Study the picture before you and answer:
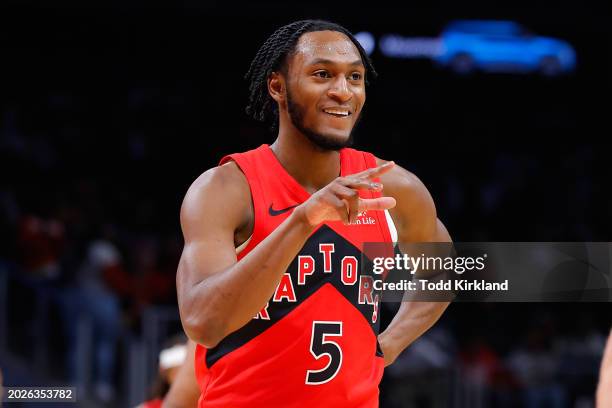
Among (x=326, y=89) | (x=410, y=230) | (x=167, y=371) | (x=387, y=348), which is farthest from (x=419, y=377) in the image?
(x=326, y=89)

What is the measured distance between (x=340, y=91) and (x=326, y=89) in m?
0.05

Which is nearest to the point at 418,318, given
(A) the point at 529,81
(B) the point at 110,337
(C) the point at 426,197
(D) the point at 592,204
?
(C) the point at 426,197

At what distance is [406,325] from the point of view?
373cm

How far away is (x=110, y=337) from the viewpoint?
8.59 meters

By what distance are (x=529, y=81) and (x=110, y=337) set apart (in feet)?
27.2

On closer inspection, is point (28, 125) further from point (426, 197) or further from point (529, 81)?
point (426, 197)

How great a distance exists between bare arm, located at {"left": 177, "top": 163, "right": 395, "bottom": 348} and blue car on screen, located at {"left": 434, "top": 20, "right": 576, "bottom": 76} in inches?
381

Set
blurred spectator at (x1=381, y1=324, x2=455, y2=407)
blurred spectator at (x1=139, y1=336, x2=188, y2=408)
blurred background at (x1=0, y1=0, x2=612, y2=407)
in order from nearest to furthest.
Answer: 1. blurred spectator at (x1=139, y1=336, x2=188, y2=408)
2. blurred spectator at (x1=381, y1=324, x2=455, y2=407)
3. blurred background at (x1=0, y1=0, x2=612, y2=407)

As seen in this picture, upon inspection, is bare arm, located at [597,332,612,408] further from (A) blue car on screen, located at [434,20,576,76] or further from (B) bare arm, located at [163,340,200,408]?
(A) blue car on screen, located at [434,20,576,76]

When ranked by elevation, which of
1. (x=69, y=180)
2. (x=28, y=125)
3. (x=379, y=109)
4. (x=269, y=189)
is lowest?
(x=269, y=189)

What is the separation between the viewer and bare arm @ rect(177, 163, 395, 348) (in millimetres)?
2584

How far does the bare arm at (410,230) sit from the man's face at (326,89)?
0.39 meters

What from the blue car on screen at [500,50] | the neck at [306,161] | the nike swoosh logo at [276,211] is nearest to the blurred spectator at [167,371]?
the neck at [306,161]

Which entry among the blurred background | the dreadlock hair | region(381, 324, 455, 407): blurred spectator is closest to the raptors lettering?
the dreadlock hair
